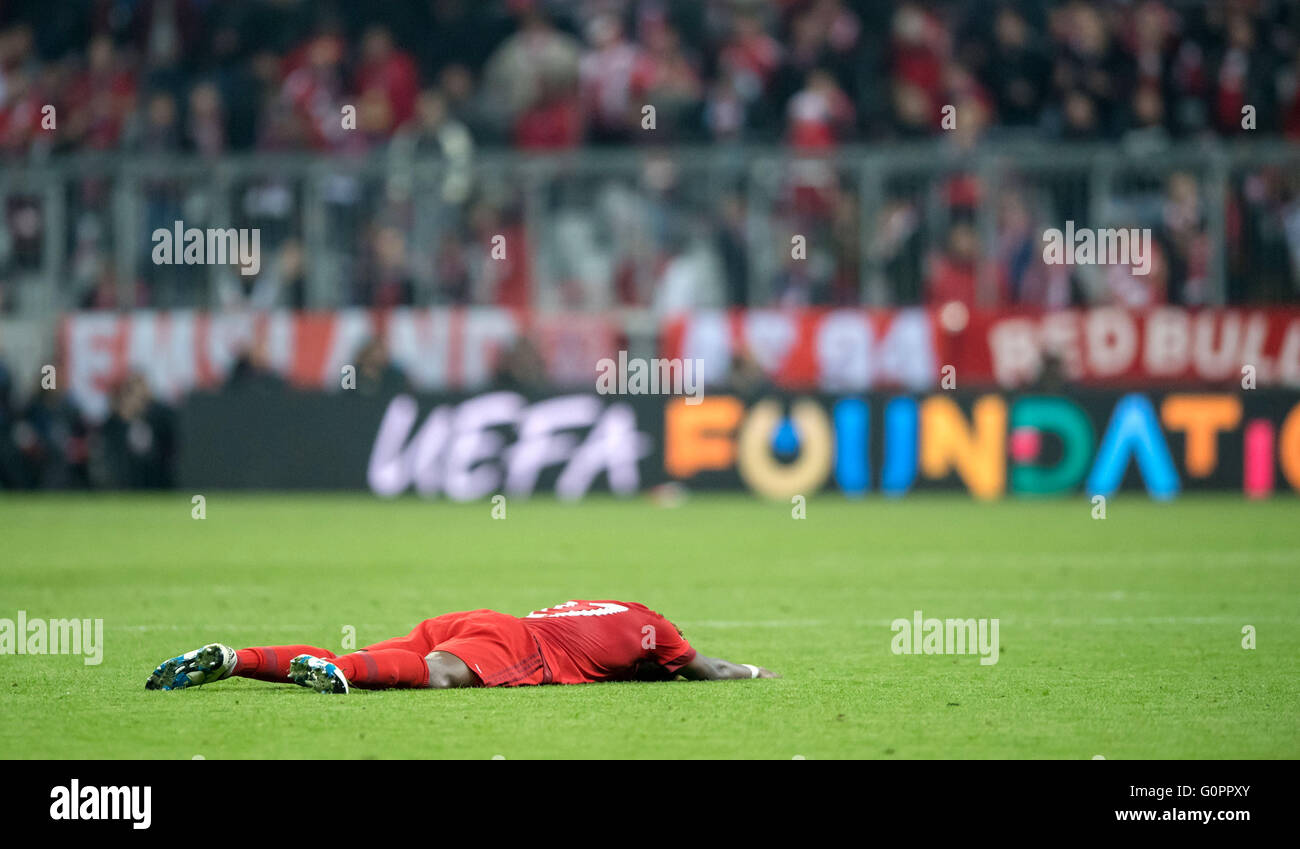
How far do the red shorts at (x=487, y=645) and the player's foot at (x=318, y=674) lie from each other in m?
0.27

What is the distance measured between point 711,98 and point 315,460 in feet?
21.1

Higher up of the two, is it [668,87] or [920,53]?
[920,53]

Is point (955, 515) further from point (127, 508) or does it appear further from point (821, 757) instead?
point (821, 757)

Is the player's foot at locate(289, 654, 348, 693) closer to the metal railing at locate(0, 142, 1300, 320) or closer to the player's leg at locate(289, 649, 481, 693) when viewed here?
the player's leg at locate(289, 649, 481, 693)

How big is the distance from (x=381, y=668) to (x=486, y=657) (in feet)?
1.50

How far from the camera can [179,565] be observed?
14.2 meters

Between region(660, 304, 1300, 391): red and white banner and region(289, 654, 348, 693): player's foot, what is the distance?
13.5 meters

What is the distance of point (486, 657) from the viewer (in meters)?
7.93

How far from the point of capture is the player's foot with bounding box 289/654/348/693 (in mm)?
7660

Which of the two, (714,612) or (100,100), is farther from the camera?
(100,100)

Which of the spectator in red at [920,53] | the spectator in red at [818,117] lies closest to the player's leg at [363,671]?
the spectator in red at [818,117]

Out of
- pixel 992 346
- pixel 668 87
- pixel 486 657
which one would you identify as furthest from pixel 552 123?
pixel 486 657

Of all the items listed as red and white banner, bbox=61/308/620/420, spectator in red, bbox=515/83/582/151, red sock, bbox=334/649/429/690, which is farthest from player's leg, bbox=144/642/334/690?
spectator in red, bbox=515/83/582/151

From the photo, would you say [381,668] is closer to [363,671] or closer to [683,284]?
[363,671]
